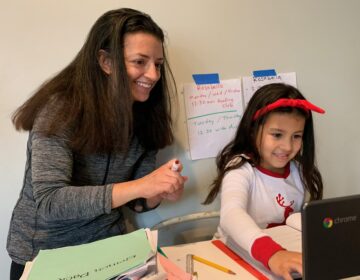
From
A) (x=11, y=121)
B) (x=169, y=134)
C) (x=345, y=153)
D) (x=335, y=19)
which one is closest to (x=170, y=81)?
(x=169, y=134)

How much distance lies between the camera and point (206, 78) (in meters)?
1.31

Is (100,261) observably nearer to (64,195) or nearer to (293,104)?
(64,195)

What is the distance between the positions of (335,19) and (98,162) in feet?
3.97

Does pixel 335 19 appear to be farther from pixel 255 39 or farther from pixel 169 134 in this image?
pixel 169 134

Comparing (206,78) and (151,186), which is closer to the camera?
(151,186)

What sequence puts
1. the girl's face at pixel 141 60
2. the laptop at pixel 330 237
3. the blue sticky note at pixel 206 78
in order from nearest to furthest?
the laptop at pixel 330 237 → the girl's face at pixel 141 60 → the blue sticky note at pixel 206 78

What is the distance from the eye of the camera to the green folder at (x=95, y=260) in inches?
25.2

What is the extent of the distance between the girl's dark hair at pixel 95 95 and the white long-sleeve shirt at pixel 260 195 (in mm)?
368

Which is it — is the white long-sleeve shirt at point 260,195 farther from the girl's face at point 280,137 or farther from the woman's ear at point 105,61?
the woman's ear at point 105,61

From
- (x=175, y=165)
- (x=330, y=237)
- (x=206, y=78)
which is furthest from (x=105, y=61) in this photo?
(x=330, y=237)

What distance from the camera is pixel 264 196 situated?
115 cm

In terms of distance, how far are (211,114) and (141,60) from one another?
47 centimetres

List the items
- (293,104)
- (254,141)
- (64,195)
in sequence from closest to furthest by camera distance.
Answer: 1. (64,195)
2. (293,104)
3. (254,141)

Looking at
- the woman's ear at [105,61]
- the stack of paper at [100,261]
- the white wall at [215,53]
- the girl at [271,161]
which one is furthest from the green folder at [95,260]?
the white wall at [215,53]
